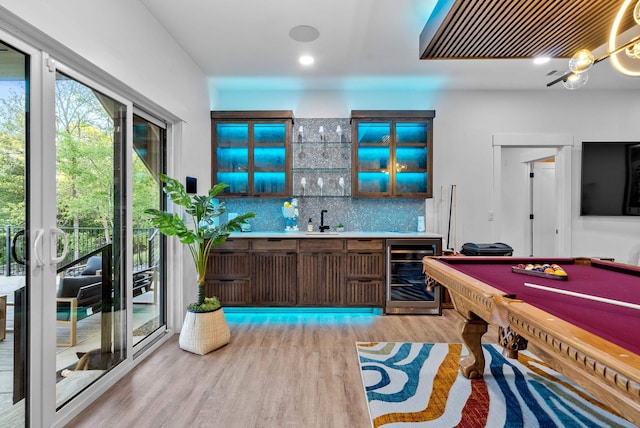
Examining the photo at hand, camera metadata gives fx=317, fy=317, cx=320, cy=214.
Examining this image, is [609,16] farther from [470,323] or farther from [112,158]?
[112,158]

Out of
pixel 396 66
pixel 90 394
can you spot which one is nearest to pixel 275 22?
pixel 396 66

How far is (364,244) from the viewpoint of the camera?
149 inches

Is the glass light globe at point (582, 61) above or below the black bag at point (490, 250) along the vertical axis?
above

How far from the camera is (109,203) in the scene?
7.68 feet

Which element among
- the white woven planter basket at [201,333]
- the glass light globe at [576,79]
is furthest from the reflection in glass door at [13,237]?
the glass light globe at [576,79]

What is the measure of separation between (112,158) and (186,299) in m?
1.68

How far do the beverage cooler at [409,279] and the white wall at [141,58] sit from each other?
2300 millimetres

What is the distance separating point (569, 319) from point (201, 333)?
103 inches

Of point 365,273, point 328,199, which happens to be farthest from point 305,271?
point 328,199

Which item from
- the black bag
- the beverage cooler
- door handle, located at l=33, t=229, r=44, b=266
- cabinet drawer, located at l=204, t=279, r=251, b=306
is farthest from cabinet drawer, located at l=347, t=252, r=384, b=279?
door handle, located at l=33, t=229, r=44, b=266

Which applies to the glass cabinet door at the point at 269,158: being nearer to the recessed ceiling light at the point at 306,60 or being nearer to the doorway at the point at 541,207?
the recessed ceiling light at the point at 306,60

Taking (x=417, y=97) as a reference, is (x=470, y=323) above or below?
below

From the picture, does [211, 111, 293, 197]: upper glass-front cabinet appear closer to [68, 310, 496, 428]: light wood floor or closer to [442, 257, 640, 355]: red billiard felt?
[68, 310, 496, 428]: light wood floor

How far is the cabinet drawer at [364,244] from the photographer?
3.77 m
